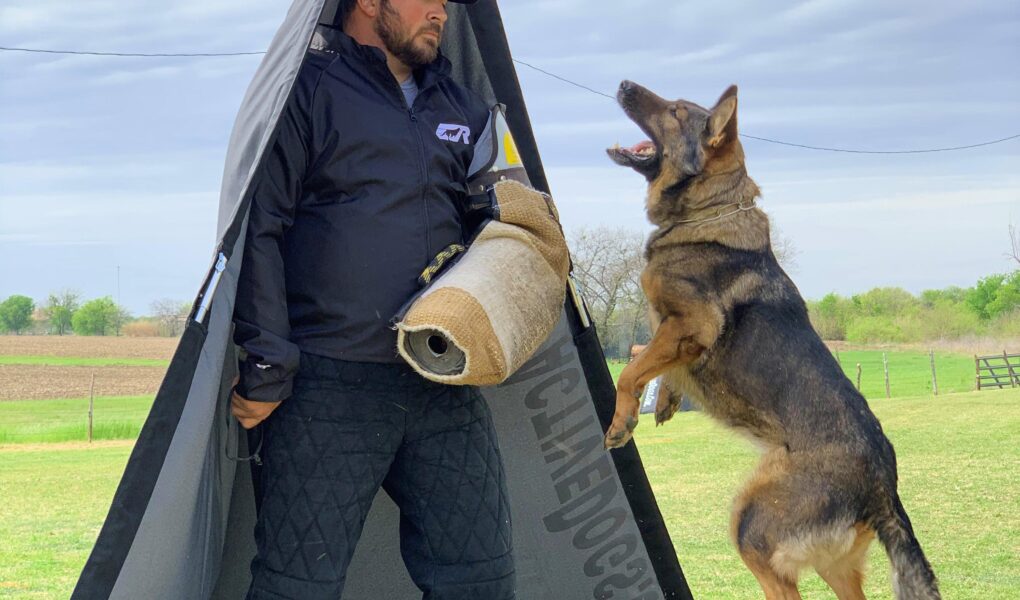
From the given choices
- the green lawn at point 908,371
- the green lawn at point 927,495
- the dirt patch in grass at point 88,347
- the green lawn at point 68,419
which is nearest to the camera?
the green lawn at point 927,495

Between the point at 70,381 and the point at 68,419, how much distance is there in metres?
11.7

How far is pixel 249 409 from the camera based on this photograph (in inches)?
105

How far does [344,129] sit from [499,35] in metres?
1.21

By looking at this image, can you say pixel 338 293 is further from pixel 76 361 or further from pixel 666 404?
pixel 76 361

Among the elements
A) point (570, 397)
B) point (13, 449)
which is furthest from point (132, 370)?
point (570, 397)

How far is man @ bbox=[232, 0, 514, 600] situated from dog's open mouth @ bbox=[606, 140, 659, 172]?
1169mm

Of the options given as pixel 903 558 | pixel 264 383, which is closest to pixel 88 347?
pixel 264 383

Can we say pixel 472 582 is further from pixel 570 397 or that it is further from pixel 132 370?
pixel 132 370

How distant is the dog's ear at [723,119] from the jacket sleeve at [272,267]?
5.39 ft

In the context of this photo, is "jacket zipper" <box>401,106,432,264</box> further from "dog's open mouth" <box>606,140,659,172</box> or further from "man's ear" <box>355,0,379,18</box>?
"dog's open mouth" <box>606,140,659,172</box>

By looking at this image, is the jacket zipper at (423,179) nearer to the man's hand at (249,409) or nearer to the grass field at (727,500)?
the man's hand at (249,409)

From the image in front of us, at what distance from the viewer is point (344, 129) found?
2688mm

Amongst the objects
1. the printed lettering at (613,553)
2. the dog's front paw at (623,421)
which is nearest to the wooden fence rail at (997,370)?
the printed lettering at (613,553)

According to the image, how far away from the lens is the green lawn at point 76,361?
44688mm
